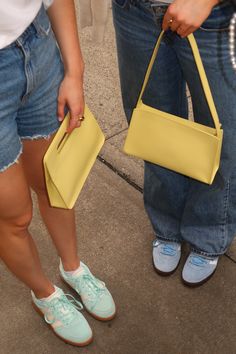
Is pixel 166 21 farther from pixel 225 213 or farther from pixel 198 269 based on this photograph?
pixel 198 269

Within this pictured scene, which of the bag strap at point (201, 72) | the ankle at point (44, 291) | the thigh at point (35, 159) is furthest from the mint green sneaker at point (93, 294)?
the bag strap at point (201, 72)

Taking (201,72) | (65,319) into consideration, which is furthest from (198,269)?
(201,72)

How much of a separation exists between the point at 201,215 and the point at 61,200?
61 centimetres

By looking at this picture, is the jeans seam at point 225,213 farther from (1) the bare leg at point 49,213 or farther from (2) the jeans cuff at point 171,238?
(1) the bare leg at point 49,213

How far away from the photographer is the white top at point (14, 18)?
120cm

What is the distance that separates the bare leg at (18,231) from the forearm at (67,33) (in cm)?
32

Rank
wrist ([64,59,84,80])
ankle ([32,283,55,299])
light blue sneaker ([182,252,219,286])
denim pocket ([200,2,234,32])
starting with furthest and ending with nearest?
light blue sneaker ([182,252,219,286]) → ankle ([32,283,55,299]) → wrist ([64,59,84,80]) → denim pocket ([200,2,234,32])

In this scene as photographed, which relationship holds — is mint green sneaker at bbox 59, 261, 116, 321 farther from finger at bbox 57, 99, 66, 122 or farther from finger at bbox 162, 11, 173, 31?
finger at bbox 162, 11, 173, 31

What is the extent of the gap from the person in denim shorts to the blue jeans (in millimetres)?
217

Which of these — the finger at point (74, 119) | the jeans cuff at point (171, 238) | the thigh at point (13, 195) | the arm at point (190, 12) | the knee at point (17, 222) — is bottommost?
the jeans cuff at point (171, 238)

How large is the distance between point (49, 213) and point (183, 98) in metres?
0.60

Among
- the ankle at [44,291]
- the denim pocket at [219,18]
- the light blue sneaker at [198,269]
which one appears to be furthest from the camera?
the light blue sneaker at [198,269]

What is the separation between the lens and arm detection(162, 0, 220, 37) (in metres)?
1.25

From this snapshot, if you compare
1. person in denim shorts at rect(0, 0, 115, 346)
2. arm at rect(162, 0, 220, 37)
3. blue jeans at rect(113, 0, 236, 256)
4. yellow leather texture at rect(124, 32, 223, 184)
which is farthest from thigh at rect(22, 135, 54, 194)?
arm at rect(162, 0, 220, 37)
